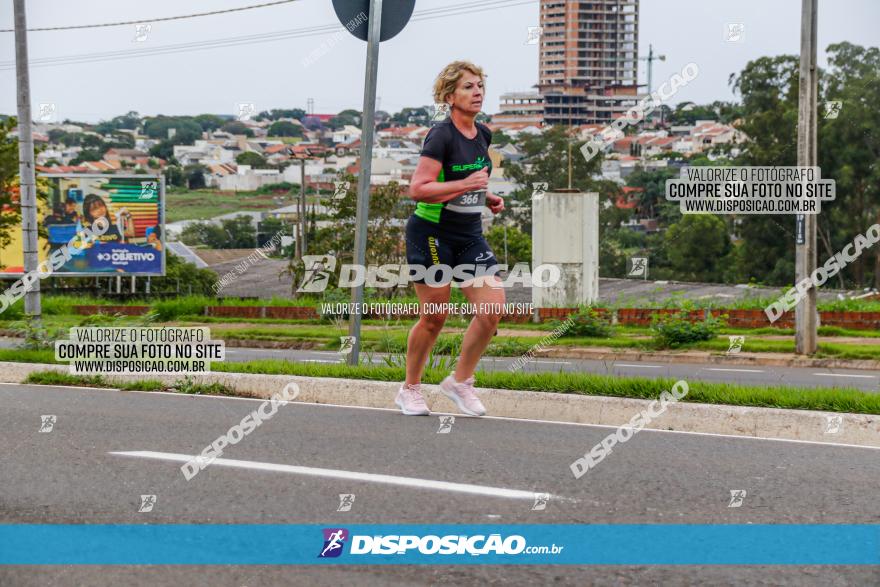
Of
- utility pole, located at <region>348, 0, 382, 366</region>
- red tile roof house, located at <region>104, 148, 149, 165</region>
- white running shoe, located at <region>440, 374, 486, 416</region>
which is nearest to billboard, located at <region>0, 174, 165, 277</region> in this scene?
utility pole, located at <region>348, 0, 382, 366</region>

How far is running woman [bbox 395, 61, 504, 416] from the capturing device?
6.47 m

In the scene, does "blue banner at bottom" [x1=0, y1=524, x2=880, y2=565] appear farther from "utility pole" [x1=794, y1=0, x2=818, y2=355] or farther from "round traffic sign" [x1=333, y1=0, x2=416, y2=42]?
"utility pole" [x1=794, y1=0, x2=818, y2=355]

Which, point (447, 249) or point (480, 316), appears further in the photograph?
point (480, 316)

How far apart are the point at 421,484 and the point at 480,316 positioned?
2033mm

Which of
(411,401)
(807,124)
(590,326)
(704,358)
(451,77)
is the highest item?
(807,124)

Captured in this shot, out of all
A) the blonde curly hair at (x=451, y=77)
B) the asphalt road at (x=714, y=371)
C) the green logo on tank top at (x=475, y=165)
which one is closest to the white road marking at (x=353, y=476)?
the green logo on tank top at (x=475, y=165)

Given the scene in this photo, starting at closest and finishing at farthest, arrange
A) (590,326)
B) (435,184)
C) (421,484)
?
(421,484), (435,184), (590,326)

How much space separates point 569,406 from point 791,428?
134 centimetres

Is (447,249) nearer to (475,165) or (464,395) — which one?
(475,165)

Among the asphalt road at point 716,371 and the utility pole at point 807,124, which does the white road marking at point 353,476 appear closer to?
the asphalt road at point 716,371

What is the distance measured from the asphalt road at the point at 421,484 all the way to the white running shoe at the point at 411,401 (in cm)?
16

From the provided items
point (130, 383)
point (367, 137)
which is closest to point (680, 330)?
point (367, 137)

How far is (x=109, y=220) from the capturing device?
135 feet

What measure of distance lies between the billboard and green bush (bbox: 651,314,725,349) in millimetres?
25408
